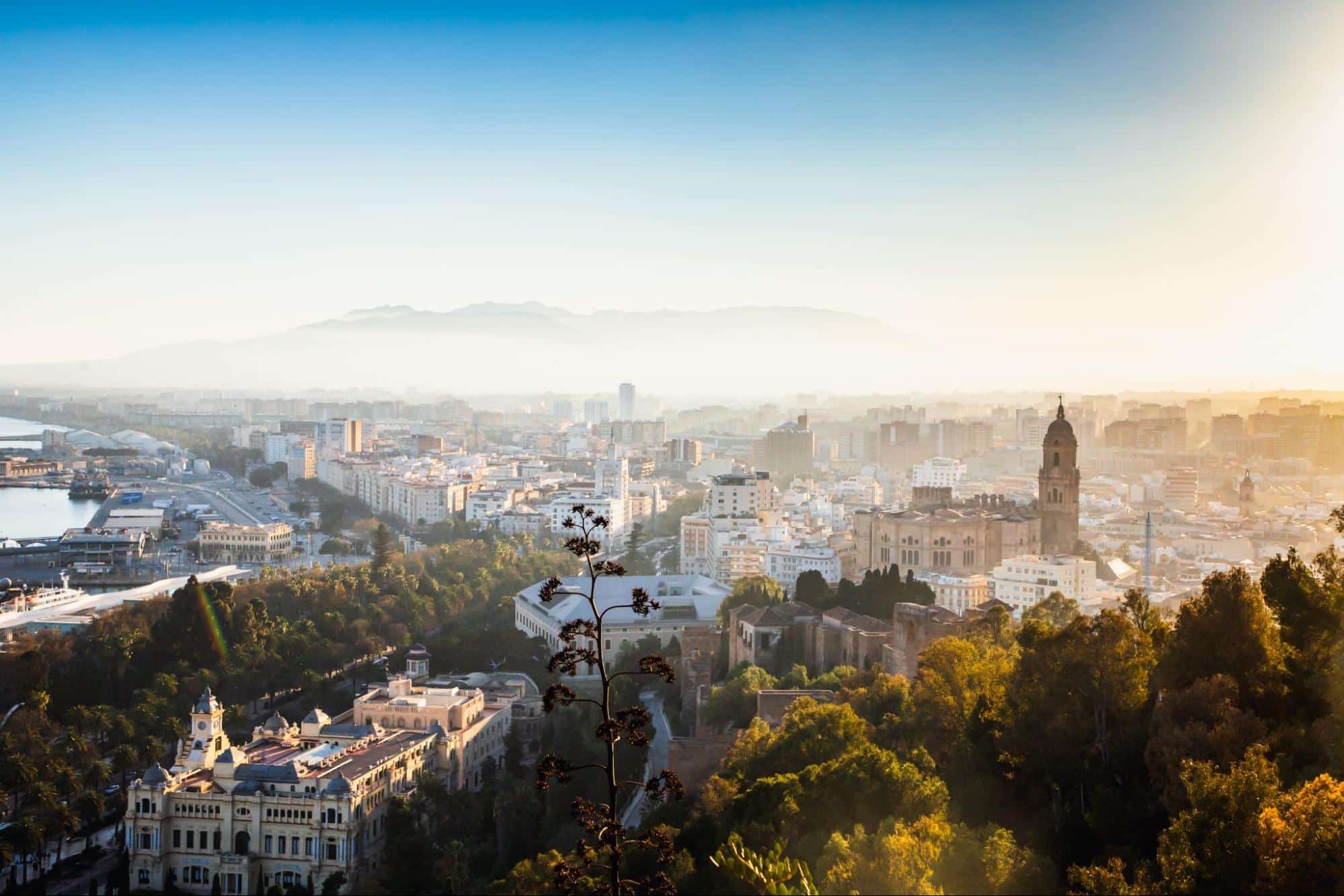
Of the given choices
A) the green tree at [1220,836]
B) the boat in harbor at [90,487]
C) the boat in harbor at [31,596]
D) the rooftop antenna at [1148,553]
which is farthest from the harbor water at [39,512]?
the green tree at [1220,836]

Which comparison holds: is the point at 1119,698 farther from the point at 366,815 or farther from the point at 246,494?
the point at 246,494

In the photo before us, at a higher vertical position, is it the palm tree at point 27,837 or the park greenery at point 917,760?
the park greenery at point 917,760

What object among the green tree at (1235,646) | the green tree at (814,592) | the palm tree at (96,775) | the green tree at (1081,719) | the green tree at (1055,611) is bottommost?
the palm tree at (96,775)

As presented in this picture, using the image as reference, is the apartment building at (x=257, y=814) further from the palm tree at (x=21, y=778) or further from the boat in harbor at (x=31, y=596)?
the boat in harbor at (x=31, y=596)

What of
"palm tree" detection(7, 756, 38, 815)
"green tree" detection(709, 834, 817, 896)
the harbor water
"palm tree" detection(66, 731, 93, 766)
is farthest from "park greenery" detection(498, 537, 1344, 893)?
the harbor water

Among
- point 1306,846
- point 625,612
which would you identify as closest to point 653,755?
point 625,612

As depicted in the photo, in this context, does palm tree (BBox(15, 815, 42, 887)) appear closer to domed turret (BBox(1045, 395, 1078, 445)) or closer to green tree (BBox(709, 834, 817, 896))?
green tree (BBox(709, 834, 817, 896))
